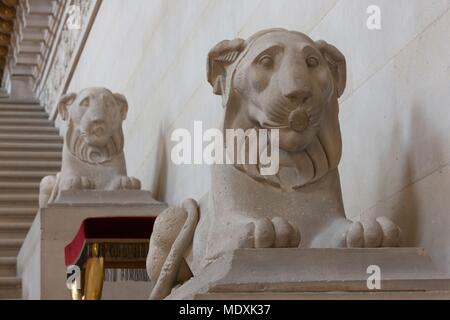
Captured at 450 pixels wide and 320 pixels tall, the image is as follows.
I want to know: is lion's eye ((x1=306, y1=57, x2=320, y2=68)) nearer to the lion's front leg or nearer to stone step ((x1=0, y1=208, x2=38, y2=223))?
the lion's front leg

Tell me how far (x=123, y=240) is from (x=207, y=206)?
349cm

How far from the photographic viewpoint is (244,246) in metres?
5.18

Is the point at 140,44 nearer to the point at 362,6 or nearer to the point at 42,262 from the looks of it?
the point at 42,262

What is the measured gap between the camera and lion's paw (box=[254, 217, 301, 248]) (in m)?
5.12

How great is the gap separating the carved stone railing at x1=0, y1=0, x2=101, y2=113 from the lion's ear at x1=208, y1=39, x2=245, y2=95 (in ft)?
41.7

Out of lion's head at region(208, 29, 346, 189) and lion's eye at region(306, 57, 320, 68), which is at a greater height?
lion's eye at region(306, 57, 320, 68)

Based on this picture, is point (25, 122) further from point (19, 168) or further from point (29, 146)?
point (19, 168)

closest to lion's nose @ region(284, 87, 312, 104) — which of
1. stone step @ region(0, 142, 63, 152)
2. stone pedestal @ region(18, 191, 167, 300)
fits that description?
stone pedestal @ region(18, 191, 167, 300)

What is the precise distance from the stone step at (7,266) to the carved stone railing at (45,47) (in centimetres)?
450

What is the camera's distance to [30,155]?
2045cm

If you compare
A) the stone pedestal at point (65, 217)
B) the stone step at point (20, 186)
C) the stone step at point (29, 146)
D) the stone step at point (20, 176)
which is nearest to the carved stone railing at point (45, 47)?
the stone step at point (29, 146)

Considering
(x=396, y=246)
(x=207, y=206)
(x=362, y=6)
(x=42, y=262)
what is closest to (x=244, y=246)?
(x=396, y=246)

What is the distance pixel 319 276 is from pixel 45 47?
67.8 feet

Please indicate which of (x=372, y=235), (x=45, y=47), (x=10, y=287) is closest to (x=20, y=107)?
(x=45, y=47)
